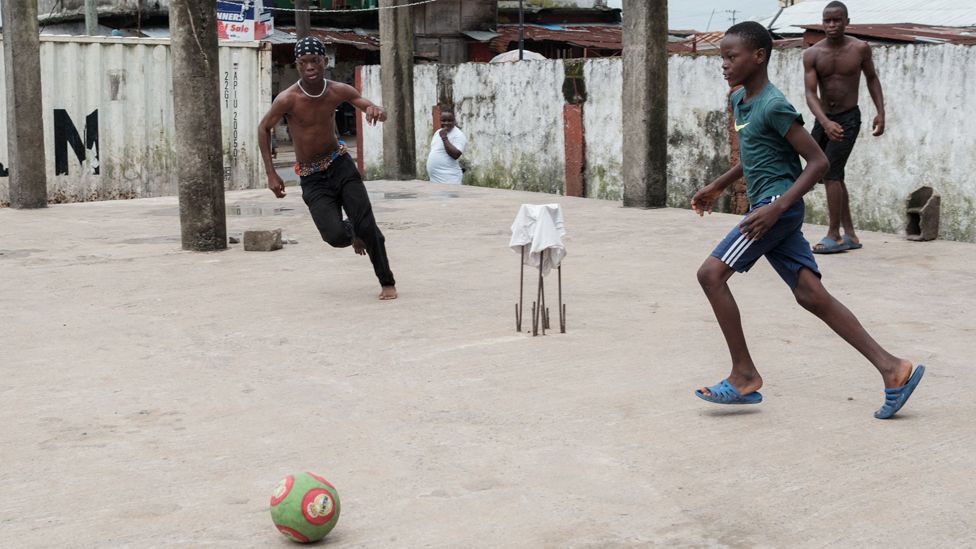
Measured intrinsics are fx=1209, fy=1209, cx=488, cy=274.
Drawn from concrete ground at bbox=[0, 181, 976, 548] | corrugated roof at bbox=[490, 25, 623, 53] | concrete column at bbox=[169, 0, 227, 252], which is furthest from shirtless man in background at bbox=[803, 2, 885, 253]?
corrugated roof at bbox=[490, 25, 623, 53]

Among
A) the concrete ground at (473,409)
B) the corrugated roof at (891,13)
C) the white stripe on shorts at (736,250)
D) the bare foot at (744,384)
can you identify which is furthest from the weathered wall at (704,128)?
the corrugated roof at (891,13)

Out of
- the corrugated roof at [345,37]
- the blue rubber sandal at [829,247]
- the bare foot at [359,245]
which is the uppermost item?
the corrugated roof at [345,37]

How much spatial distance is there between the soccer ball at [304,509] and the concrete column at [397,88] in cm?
1371

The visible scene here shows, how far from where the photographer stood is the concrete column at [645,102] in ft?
40.1

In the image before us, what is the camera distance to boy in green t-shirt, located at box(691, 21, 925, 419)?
4660 millimetres

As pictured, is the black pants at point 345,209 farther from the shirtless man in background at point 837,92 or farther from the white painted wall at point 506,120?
the white painted wall at point 506,120

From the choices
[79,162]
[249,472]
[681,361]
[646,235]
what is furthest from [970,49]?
[79,162]

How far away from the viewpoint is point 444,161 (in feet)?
50.3

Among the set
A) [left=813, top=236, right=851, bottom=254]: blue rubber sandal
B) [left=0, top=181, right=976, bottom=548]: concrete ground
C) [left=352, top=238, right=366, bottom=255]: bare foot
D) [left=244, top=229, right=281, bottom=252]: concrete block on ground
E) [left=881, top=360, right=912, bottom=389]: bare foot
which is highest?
[left=352, top=238, right=366, bottom=255]: bare foot

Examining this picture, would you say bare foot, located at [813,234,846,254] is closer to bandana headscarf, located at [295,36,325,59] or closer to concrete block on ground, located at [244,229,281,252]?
bandana headscarf, located at [295,36,325,59]

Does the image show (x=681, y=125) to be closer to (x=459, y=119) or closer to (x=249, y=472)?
(x=459, y=119)

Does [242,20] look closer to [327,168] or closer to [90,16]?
[90,16]

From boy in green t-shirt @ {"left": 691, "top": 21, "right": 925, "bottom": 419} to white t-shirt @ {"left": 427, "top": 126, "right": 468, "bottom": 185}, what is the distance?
1011 centimetres

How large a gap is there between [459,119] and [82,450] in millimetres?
12498
